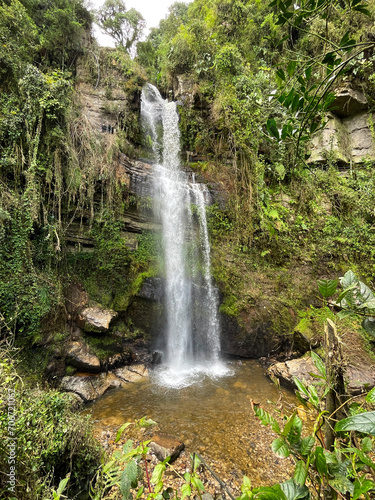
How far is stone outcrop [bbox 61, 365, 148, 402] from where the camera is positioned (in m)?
4.94

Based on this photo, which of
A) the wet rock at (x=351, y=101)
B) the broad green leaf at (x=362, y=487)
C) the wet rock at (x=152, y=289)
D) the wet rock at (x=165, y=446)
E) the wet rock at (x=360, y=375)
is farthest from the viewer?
the wet rock at (x=351, y=101)

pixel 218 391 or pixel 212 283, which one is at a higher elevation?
pixel 212 283

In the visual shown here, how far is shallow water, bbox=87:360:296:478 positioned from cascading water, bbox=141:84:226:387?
0.62 meters


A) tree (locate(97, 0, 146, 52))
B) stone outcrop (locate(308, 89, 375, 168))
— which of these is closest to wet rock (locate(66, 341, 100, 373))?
stone outcrop (locate(308, 89, 375, 168))

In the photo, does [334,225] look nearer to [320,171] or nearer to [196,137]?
[320,171]

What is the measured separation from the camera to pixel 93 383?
17.2 feet

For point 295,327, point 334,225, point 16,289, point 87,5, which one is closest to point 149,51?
point 87,5

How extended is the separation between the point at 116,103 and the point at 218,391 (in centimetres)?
1027

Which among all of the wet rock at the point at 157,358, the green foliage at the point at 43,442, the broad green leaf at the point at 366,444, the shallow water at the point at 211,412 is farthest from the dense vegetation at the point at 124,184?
the broad green leaf at the point at 366,444

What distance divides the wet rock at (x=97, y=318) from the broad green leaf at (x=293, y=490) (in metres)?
6.00

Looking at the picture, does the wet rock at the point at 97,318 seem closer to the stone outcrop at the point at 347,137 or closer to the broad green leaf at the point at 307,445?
the broad green leaf at the point at 307,445

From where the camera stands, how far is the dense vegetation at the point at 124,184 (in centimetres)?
493

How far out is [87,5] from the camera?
27.0ft

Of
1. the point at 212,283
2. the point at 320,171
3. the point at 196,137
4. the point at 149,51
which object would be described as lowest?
the point at 212,283
